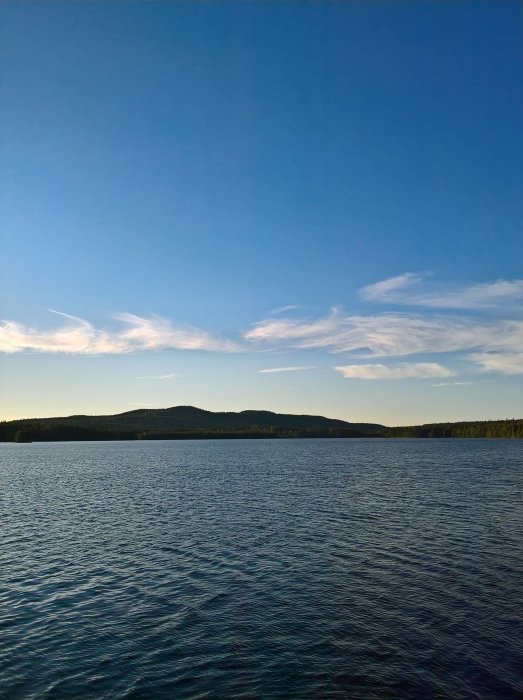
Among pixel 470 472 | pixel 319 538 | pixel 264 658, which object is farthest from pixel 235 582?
pixel 470 472

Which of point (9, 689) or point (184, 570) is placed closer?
point (9, 689)

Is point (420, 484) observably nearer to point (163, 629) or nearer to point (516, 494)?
point (516, 494)

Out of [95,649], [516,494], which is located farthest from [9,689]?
[516,494]

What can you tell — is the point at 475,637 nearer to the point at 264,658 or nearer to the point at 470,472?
the point at 264,658

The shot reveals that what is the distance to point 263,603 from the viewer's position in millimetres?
33156

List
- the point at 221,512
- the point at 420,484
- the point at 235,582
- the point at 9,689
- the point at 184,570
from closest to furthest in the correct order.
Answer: the point at 9,689 → the point at 235,582 → the point at 184,570 → the point at 221,512 → the point at 420,484

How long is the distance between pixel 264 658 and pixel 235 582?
1209 centimetres

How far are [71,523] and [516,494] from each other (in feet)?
217

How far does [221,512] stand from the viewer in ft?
219

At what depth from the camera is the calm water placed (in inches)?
928

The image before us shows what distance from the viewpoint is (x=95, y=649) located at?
2669cm

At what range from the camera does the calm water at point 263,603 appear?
23578 mm

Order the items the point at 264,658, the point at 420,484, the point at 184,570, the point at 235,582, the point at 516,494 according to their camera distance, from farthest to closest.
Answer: the point at 420,484 < the point at 516,494 < the point at 184,570 < the point at 235,582 < the point at 264,658

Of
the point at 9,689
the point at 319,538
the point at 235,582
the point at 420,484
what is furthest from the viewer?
the point at 420,484
